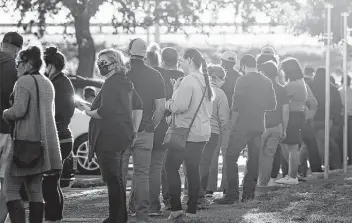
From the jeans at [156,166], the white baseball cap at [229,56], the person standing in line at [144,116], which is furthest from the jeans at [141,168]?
the white baseball cap at [229,56]

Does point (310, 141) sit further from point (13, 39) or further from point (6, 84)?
point (6, 84)

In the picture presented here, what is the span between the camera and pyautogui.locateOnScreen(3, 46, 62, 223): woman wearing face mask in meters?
8.98

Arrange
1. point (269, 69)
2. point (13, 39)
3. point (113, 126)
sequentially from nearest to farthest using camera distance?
point (113, 126), point (13, 39), point (269, 69)

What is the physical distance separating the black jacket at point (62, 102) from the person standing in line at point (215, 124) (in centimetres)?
271

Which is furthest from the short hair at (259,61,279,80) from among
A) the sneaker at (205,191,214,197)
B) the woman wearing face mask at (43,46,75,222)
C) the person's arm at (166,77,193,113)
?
the woman wearing face mask at (43,46,75,222)

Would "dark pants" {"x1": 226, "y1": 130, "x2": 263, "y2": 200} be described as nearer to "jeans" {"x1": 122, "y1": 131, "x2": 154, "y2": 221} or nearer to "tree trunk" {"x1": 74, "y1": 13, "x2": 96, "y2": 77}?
"jeans" {"x1": 122, "y1": 131, "x2": 154, "y2": 221}

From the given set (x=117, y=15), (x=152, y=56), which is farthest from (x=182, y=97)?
(x=117, y=15)

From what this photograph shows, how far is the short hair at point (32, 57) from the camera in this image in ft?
30.0


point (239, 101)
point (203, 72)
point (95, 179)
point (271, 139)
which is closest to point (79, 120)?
point (95, 179)

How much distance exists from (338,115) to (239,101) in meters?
7.10

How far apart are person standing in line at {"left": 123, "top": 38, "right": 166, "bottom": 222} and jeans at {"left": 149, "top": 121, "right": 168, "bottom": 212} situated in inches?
38.9

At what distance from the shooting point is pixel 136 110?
10203mm

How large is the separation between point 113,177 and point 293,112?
673 centimetres

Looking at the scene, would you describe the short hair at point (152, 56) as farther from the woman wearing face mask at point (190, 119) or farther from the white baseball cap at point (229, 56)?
the white baseball cap at point (229, 56)
